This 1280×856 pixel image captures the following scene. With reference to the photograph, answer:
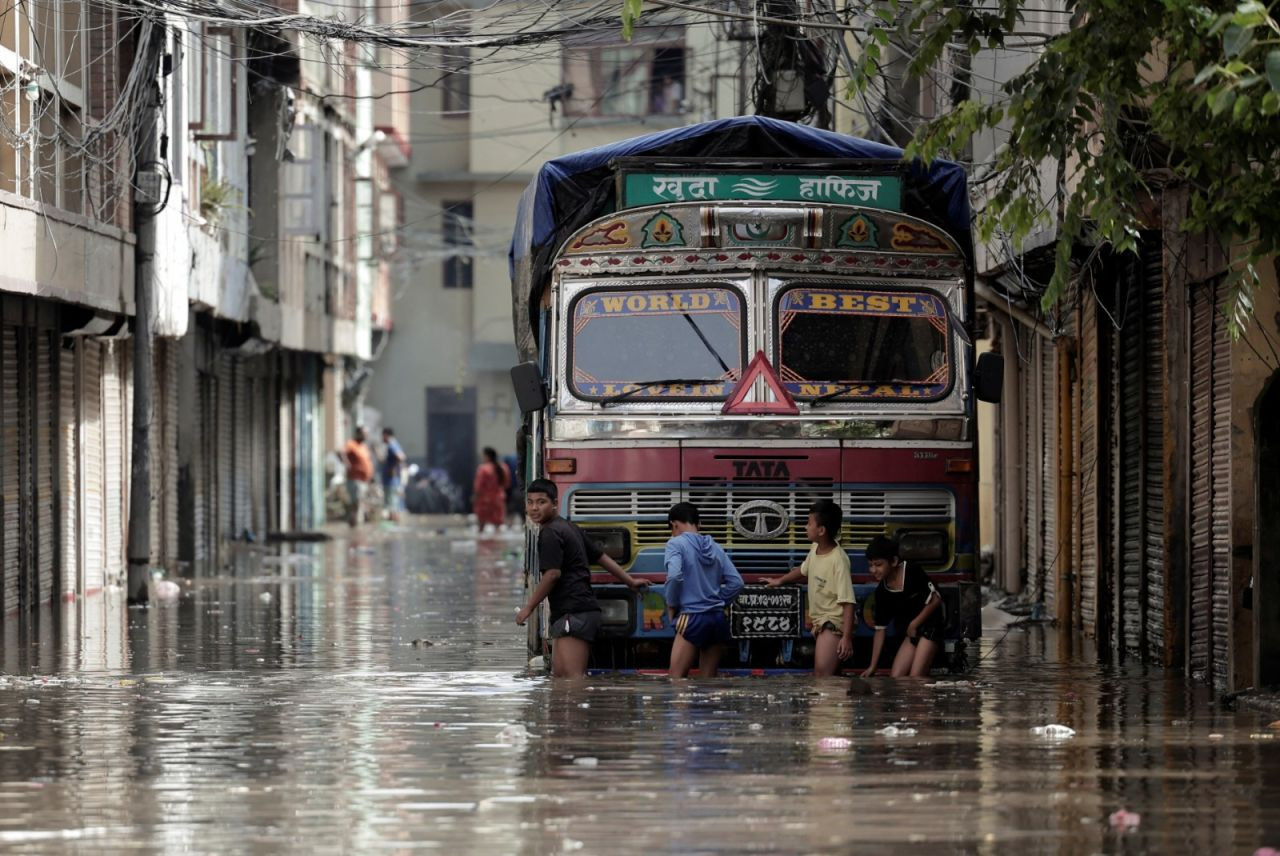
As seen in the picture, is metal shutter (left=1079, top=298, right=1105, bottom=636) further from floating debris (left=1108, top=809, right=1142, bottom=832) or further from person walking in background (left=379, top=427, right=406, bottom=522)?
person walking in background (left=379, top=427, right=406, bottom=522)

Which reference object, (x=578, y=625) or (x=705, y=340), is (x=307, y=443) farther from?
(x=578, y=625)

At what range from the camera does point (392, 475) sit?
5516cm

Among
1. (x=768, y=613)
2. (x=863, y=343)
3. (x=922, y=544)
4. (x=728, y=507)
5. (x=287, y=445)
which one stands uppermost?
(x=287, y=445)

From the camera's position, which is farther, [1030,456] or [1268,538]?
[1030,456]

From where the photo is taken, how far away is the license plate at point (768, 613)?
16.1 m

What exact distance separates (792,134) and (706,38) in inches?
1294

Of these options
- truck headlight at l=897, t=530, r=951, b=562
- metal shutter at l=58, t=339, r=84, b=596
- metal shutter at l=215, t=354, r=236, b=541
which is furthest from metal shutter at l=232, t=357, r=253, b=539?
truck headlight at l=897, t=530, r=951, b=562

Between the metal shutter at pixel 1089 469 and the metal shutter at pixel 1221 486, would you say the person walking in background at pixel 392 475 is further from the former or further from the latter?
the metal shutter at pixel 1221 486

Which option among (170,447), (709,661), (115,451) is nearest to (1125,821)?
(709,661)

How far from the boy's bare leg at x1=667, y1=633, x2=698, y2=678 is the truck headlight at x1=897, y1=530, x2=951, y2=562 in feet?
4.81

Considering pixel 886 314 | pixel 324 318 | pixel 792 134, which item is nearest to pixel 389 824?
pixel 886 314

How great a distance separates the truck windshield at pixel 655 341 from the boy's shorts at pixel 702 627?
142cm

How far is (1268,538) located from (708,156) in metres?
4.44

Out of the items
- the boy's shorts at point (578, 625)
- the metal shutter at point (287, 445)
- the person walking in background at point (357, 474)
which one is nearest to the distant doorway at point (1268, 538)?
the boy's shorts at point (578, 625)
